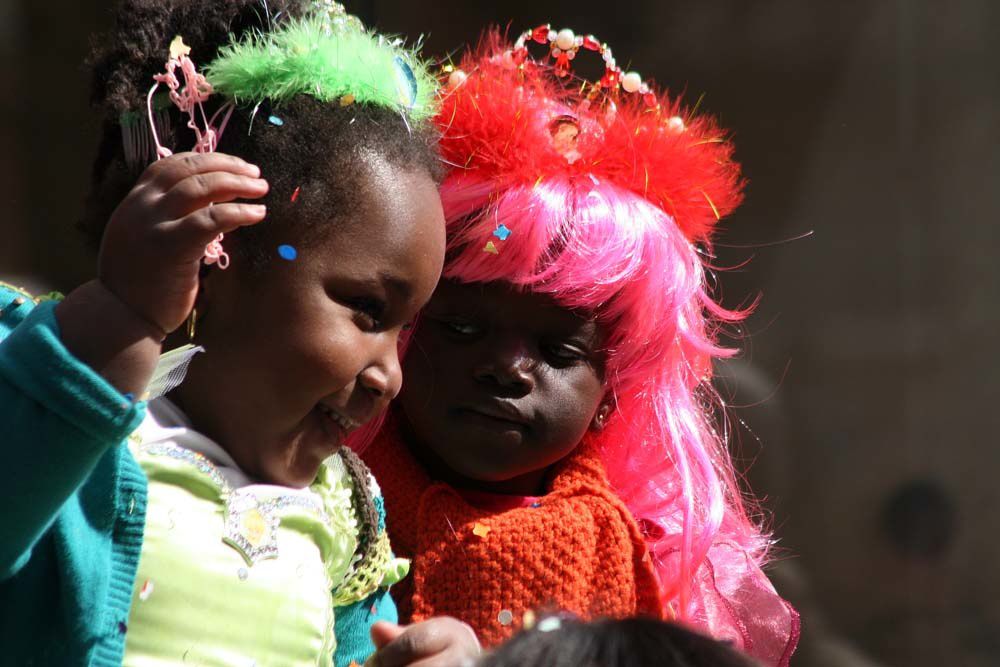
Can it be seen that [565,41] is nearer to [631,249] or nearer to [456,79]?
[456,79]

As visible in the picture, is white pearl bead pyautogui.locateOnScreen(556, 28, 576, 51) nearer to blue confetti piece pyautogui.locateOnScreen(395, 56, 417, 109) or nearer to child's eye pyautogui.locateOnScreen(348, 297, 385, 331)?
blue confetti piece pyautogui.locateOnScreen(395, 56, 417, 109)

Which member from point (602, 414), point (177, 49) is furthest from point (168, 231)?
point (602, 414)

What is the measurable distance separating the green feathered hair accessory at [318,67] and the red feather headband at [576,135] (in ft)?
1.18

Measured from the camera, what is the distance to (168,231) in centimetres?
113

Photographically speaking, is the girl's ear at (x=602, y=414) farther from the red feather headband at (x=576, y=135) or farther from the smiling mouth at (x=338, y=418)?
the smiling mouth at (x=338, y=418)

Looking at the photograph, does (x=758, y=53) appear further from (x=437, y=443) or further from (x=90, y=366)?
(x=90, y=366)

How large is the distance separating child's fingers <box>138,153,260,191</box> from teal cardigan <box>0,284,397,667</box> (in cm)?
15

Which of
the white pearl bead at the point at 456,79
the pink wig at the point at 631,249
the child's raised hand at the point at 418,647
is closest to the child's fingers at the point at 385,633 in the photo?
the child's raised hand at the point at 418,647

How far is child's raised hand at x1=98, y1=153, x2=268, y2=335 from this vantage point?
1123 mm

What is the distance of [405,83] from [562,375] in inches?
22.2

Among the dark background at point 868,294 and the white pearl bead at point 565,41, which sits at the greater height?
the white pearl bead at point 565,41

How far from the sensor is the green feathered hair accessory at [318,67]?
1433mm

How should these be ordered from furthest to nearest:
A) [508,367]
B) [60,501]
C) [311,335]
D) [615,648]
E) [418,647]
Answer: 1. [508,367]
2. [311,335]
3. [418,647]
4. [60,501]
5. [615,648]

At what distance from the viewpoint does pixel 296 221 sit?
4.64 feet
